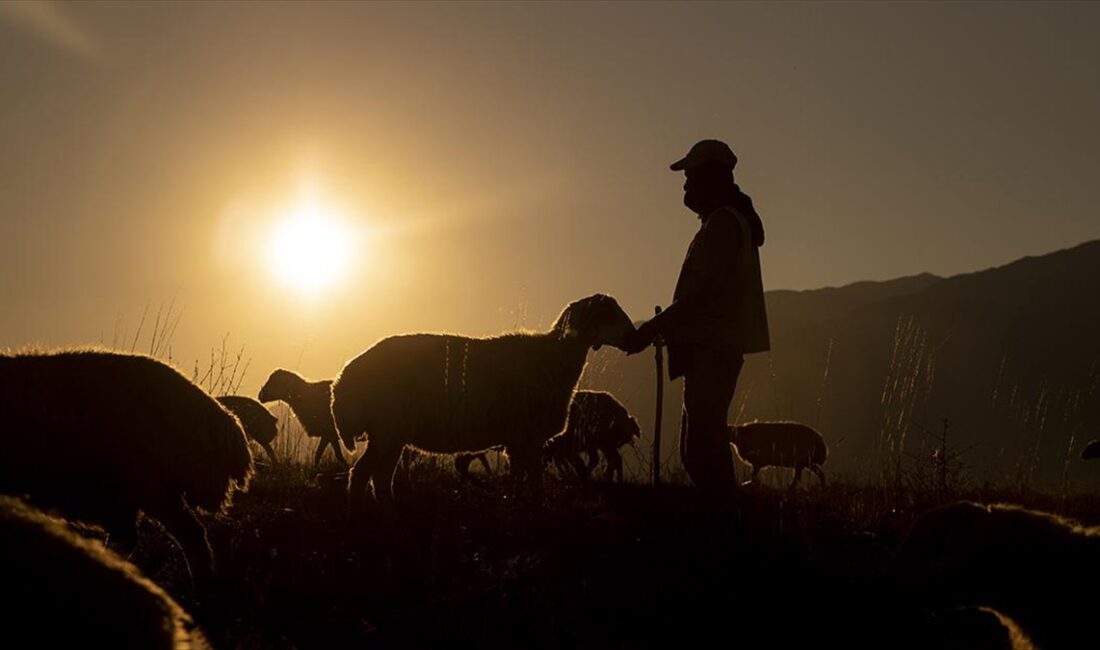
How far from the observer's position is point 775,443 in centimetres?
2059

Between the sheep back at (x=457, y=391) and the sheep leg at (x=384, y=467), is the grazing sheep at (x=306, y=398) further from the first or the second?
the sheep leg at (x=384, y=467)

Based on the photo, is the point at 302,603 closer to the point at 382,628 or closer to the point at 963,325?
the point at 382,628

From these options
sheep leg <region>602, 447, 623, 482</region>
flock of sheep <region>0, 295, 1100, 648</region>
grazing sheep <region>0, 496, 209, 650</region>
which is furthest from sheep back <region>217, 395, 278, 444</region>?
grazing sheep <region>0, 496, 209, 650</region>

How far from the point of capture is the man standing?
7.86m

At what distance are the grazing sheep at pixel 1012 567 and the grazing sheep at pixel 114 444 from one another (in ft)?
15.2

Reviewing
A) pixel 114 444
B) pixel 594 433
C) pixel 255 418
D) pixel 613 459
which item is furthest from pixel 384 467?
pixel 255 418

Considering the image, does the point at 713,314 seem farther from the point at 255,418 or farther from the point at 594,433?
the point at 255,418

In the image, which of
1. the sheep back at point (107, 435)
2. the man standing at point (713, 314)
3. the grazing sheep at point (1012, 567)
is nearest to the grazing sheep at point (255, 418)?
the sheep back at point (107, 435)

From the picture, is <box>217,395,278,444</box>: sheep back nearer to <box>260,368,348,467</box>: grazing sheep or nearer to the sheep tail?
<box>260,368,348,467</box>: grazing sheep

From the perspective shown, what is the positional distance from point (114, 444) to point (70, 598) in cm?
498

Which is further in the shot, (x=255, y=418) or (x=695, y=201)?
(x=255, y=418)

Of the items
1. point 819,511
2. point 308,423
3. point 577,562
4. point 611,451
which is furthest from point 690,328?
point 308,423

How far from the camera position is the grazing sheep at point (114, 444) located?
6508 mm

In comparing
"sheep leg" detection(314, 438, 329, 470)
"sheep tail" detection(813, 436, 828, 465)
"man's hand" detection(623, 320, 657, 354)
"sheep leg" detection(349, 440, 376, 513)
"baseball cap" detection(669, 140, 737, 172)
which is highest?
"baseball cap" detection(669, 140, 737, 172)
